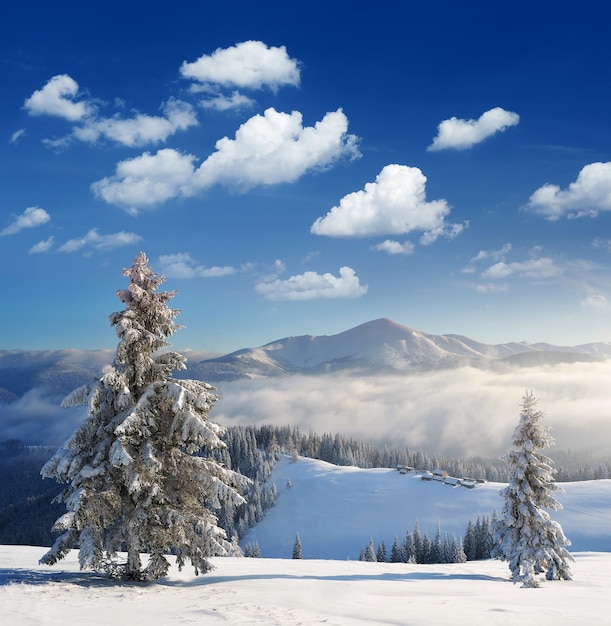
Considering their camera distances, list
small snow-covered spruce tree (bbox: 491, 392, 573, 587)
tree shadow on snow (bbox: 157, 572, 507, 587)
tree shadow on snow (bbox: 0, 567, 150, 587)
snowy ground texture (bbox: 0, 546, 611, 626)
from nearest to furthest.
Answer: snowy ground texture (bbox: 0, 546, 611, 626) < tree shadow on snow (bbox: 0, 567, 150, 587) < tree shadow on snow (bbox: 157, 572, 507, 587) < small snow-covered spruce tree (bbox: 491, 392, 573, 587)

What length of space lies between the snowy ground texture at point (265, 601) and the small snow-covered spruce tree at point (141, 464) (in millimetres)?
1177

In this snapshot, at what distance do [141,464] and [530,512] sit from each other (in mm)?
23091

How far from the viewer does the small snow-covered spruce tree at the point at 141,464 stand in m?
16.7

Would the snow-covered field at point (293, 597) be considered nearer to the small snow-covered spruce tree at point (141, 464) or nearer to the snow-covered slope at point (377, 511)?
the small snow-covered spruce tree at point (141, 464)

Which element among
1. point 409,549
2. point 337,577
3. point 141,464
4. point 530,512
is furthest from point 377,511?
point 141,464

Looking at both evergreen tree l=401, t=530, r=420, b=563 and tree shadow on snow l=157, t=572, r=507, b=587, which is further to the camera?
evergreen tree l=401, t=530, r=420, b=563

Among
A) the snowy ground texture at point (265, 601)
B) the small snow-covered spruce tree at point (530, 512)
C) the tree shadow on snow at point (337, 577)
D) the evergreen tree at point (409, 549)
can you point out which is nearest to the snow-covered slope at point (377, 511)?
the evergreen tree at point (409, 549)

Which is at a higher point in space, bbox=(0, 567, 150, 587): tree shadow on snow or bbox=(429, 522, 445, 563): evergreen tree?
bbox=(0, 567, 150, 587): tree shadow on snow

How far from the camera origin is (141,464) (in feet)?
57.0

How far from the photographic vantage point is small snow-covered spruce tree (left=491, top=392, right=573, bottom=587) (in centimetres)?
2777

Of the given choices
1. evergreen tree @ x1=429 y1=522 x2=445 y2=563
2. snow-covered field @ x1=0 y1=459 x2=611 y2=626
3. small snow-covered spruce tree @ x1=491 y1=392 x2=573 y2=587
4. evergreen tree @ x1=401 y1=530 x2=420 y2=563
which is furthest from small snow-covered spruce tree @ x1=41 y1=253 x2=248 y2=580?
evergreen tree @ x1=429 y1=522 x2=445 y2=563

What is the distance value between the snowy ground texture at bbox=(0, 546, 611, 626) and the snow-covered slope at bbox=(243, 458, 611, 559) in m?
104

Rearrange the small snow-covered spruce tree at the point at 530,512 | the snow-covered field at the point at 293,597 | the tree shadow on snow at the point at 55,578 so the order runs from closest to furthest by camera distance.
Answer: the snow-covered field at the point at 293,597 < the tree shadow on snow at the point at 55,578 < the small snow-covered spruce tree at the point at 530,512

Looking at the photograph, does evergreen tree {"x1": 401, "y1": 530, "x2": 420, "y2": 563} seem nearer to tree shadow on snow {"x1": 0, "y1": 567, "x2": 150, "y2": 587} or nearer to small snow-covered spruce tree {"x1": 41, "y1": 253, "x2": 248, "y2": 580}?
small snow-covered spruce tree {"x1": 41, "y1": 253, "x2": 248, "y2": 580}
